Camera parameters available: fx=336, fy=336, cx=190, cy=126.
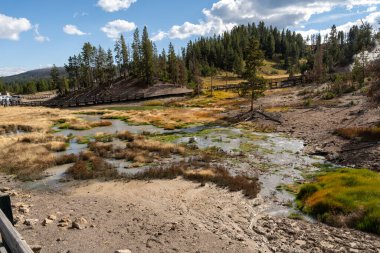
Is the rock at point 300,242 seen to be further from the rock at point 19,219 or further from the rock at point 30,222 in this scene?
the rock at point 19,219

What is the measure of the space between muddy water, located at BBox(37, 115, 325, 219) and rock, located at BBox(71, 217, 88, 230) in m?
9.55

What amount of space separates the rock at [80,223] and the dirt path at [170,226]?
0.67 feet

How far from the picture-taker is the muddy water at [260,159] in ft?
71.5

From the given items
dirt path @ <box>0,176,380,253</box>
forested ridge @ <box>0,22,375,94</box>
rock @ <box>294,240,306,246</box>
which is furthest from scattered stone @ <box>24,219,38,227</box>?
forested ridge @ <box>0,22,375,94</box>

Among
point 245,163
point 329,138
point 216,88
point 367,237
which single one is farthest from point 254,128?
point 216,88

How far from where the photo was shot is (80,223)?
15.1 m

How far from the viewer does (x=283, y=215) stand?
17.8 meters

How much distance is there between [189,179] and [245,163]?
7634mm

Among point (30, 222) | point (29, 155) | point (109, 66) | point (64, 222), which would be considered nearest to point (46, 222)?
point (30, 222)

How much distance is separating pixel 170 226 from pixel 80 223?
4.04 metres

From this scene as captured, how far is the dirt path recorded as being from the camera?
13.4 meters

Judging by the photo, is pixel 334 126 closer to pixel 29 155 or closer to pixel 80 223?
pixel 29 155

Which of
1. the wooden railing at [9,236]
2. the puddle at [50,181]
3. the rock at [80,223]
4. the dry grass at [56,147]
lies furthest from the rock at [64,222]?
the dry grass at [56,147]

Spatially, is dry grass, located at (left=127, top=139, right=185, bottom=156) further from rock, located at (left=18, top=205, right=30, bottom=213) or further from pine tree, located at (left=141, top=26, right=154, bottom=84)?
pine tree, located at (left=141, top=26, right=154, bottom=84)
